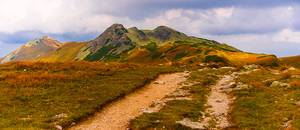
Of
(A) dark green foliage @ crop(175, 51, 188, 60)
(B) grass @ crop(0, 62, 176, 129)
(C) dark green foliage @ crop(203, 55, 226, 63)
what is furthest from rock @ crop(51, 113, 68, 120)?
(A) dark green foliage @ crop(175, 51, 188, 60)

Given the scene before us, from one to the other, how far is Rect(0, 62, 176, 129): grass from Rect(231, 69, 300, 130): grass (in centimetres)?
1256

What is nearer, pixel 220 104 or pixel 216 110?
pixel 216 110

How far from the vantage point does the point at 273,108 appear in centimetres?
3847

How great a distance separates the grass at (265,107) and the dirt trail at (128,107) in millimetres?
8594

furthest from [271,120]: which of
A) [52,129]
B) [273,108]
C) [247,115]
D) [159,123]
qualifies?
[52,129]

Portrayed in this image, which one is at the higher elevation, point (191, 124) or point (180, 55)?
point (180, 55)

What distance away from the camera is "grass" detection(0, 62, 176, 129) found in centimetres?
3375

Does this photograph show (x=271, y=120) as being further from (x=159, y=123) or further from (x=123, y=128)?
(x=123, y=128)

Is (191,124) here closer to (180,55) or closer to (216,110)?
(216,110)

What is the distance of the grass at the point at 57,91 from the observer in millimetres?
33750

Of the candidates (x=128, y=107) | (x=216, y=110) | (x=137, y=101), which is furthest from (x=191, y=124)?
(x=137, y=101)

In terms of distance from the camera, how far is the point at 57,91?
44.8 m

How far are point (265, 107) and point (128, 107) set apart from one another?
12.7 meters

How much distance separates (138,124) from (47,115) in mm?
7730
